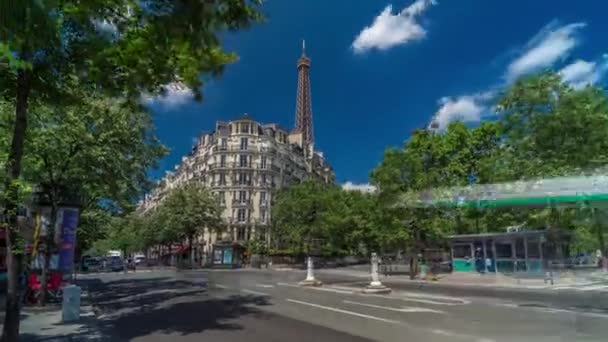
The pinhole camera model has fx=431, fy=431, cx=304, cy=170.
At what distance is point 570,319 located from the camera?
1198cm

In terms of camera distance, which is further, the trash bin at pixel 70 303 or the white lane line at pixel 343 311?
the trash bin at pixel 70 303

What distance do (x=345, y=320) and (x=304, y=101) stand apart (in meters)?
125

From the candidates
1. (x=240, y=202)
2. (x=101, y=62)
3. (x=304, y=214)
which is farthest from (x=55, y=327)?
(x=240, y=202)

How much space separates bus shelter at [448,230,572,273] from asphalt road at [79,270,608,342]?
49.3ft

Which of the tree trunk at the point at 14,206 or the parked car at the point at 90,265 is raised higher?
the tree trunk at the point at 14,206

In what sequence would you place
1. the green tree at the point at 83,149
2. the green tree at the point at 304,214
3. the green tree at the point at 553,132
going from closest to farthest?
the green tree at the point at 553,132, the green tree at the point at 83,149, the green tree at the point at 304,214

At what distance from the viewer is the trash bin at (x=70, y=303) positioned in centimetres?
1252

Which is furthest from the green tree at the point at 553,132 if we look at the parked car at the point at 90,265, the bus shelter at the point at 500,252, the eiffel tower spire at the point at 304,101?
the eiffel tower spire at the point at 304,101

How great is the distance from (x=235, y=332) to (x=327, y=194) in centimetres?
5247

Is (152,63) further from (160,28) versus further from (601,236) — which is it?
(601,236)

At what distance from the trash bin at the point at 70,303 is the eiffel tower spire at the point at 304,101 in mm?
118401

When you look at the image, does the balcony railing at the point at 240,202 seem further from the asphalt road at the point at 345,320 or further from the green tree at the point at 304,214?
the asphalt road at the point at 345,320

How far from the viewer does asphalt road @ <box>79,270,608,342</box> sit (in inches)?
380

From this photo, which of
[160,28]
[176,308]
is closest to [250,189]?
[176,308]
